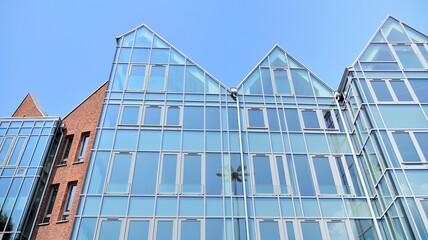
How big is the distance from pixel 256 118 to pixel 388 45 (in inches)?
348

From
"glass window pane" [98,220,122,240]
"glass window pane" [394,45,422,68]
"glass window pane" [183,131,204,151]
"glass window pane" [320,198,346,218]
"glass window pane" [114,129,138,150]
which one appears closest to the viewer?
"glass window pane" [98,220,122,240]

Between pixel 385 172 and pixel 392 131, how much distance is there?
2.32m

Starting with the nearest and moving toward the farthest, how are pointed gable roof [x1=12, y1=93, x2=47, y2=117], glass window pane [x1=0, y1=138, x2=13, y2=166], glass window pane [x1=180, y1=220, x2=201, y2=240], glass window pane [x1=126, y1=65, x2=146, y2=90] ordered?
glass window pane [x1=180, y1=220, x2=201, y2=240], glass window pane [x1=0, y1=138, x2=13, y2=166], glass window pane [x1=126, y1=65, x2=146, y2=90], pointed gable roof [x1=12, y1=93, x2=47, y2=117]

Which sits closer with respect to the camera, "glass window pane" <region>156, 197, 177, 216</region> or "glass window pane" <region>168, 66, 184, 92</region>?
"glass window pane" <region>156, 197, 177, 216</region>

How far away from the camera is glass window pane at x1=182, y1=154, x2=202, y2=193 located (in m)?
17.5

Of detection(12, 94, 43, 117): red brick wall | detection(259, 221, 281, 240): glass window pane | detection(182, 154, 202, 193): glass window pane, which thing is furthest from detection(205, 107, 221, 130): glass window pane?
detection(12, 94, 43, 117): red brick wall

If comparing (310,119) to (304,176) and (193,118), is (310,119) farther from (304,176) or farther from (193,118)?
(193,118)

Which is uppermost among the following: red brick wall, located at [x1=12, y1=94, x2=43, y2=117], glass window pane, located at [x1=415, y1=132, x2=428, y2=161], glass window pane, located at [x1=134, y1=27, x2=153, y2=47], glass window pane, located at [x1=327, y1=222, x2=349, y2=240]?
glass window pane, located at [x1=134, y1=27, x2=153, y2=47]

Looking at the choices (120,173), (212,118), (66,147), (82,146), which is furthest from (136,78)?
(120,173)

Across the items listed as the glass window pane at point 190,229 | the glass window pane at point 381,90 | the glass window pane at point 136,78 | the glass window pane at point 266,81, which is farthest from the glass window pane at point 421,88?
the glass window pane at point 136,78

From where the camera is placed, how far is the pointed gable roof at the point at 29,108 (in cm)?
2281

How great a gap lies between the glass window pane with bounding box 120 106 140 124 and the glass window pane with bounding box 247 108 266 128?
6.13m

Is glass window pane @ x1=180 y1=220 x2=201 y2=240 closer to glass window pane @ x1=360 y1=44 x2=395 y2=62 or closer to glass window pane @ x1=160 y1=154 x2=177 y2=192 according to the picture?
glass window pane @ x1=160 y1=154 x2=177 y2=192

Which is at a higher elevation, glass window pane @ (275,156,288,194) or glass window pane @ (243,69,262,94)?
glass window pane @ (243,69,262,94)
